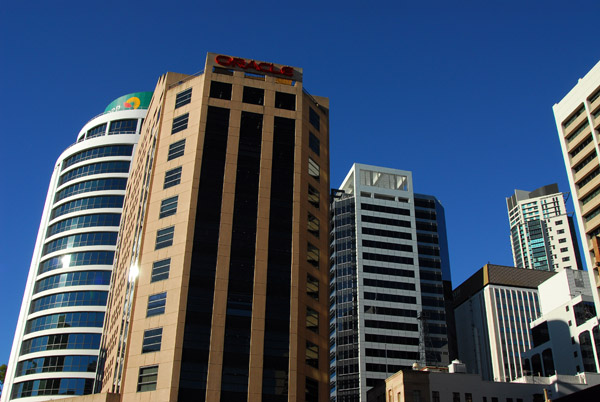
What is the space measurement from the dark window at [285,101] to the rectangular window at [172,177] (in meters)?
18.4

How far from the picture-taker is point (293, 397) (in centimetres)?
7362

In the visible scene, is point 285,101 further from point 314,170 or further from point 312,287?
point 312,287

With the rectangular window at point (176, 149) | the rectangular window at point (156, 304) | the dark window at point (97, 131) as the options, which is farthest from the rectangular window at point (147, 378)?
the dark window at point (97, 131)

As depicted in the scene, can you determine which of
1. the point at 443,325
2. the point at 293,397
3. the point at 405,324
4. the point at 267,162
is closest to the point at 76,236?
the point at 267,162

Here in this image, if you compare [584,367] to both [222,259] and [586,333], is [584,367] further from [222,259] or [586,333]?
[222,259]

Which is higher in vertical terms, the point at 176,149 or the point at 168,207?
the point at 176,149

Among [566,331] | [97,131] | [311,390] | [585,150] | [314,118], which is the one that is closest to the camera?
[311,390]

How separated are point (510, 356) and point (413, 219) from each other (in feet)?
172

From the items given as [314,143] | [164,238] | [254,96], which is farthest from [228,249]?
[254,96]

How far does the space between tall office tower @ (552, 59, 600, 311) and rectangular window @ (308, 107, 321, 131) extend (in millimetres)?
49942

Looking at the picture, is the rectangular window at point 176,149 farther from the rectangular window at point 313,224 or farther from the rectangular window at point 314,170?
the rectangular window at point 313,224

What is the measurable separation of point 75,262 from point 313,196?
63.7 m

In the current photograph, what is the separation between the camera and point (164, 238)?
83188mm

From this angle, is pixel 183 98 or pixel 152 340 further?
pixel 183 98
